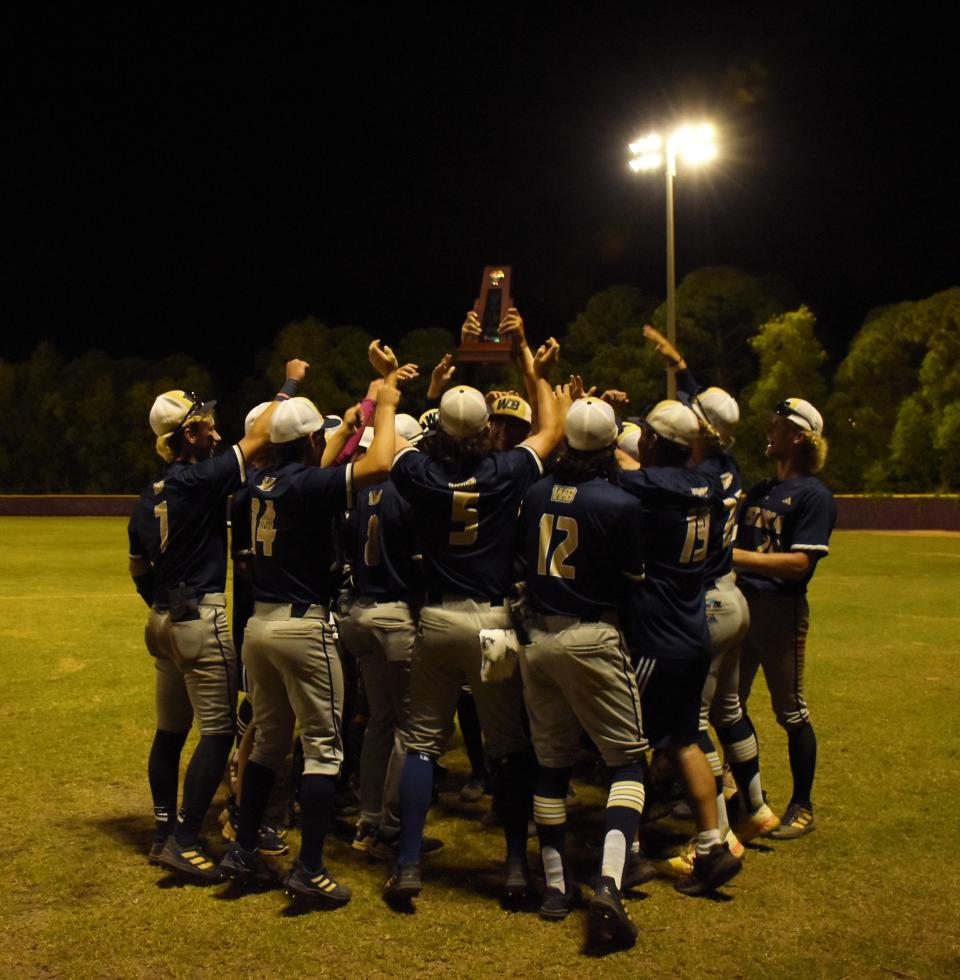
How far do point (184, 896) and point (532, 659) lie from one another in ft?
7.06

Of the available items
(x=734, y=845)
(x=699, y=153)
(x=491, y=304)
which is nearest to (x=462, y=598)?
(x=734, y=845)

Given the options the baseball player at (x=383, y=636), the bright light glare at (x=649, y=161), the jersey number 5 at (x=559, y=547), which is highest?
the bright light glare at (x=649, y=161)

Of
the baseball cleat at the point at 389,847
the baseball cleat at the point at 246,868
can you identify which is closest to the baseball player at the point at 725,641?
the baseball cleat at the point at 389,847

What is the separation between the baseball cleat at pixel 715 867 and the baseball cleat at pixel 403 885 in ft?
4.64

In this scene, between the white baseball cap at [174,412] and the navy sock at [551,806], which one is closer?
the navy sock at [551,806]

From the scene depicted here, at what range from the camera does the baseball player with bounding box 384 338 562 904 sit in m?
5.20

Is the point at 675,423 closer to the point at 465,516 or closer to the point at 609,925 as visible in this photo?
the point at 465,516

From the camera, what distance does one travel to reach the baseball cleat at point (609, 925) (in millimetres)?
4626

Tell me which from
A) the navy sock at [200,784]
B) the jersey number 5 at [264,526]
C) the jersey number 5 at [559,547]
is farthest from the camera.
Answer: the navy sock at [200,784]

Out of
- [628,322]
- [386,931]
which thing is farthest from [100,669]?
[628,322]

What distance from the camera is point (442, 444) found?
5.30 metres

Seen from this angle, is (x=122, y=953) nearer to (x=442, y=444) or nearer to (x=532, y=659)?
(x=532, y=659)

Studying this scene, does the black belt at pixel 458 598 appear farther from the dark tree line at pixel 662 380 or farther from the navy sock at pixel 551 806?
the dark tree line at pixel 662 380

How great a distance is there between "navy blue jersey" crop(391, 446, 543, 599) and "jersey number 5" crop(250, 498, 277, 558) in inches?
26.6
